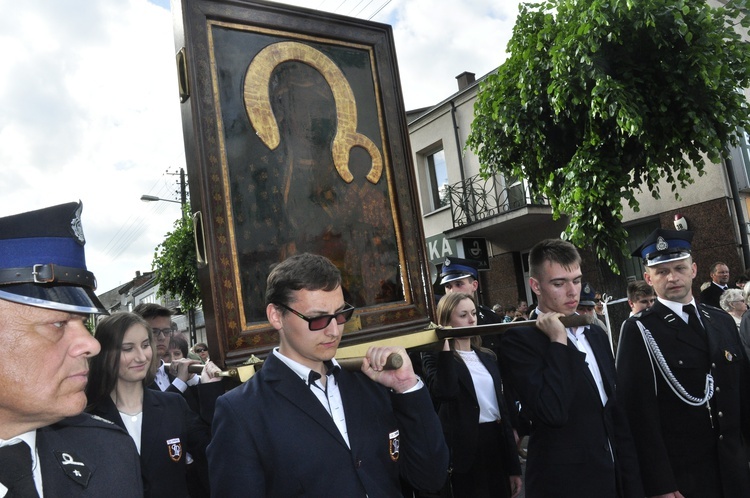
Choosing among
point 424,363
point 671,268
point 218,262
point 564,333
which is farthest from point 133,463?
point 671,268

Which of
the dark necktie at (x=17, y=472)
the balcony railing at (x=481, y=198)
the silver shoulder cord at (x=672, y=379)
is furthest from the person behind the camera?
the balcony railing at (x=481, y=198)

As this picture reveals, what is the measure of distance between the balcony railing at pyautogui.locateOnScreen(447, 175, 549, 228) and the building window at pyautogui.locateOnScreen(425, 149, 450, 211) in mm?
1264

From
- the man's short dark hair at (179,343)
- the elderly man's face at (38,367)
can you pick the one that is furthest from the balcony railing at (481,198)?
the elderly man's face at (38,367)

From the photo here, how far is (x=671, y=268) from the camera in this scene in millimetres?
3369

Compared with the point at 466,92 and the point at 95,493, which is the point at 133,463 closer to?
the point at 95,493

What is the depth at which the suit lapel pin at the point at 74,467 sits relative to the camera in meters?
1.44

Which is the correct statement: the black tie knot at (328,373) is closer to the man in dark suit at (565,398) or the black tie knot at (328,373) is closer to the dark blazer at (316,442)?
the dark blazer at (316,442)

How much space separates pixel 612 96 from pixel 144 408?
250 inches

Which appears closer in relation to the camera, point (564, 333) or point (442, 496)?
point (564, 333)

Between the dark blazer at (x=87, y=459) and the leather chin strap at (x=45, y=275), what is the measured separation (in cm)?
40

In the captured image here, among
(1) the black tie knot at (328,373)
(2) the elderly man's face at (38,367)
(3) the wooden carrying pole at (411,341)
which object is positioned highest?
(2) the elderly man's face at (38,367)

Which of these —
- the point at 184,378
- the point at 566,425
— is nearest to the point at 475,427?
the point at 566,425

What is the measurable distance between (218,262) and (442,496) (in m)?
2.06

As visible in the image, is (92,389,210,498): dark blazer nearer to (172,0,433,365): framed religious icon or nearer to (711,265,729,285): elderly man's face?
(172,0,433,365): framed religious icon
